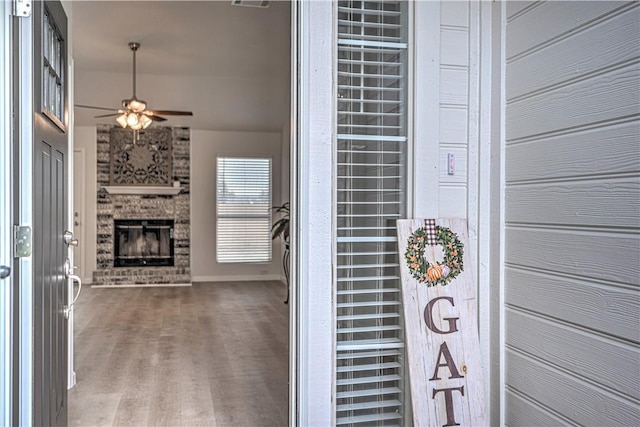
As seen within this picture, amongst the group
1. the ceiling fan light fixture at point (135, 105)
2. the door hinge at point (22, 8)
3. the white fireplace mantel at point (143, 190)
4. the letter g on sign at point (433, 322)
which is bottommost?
the letter g on sign at point (433, 322)

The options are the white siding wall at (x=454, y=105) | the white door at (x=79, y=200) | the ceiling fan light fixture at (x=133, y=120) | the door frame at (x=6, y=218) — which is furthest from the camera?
the white door at (x=79, y=200)

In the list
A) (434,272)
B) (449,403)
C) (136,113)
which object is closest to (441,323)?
(434,272)

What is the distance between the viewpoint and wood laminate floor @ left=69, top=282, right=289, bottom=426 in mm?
3445

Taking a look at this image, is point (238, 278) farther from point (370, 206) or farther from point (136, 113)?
point (370, 206)

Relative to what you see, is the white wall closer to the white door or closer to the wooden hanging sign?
the white door

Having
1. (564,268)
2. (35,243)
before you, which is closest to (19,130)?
(35,243)

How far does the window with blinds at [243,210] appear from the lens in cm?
994

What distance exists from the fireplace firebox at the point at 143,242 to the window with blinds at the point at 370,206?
25.8 ft

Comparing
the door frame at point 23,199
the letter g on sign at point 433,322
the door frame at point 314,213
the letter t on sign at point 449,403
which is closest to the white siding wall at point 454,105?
the letter g on sign at point 433,322

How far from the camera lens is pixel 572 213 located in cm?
208

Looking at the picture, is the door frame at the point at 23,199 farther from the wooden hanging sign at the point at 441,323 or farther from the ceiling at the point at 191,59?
the ceiling at the point at 191,59

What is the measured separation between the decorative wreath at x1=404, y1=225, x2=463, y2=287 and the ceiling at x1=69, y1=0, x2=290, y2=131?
126 inches

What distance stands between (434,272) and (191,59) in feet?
18.8

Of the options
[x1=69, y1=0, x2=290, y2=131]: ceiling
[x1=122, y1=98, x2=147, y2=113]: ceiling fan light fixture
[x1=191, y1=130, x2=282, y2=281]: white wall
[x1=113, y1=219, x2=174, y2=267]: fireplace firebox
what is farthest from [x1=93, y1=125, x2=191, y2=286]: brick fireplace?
[x1=122, y1=98, x2=147, y2=113]: ceiling fan light fixture
